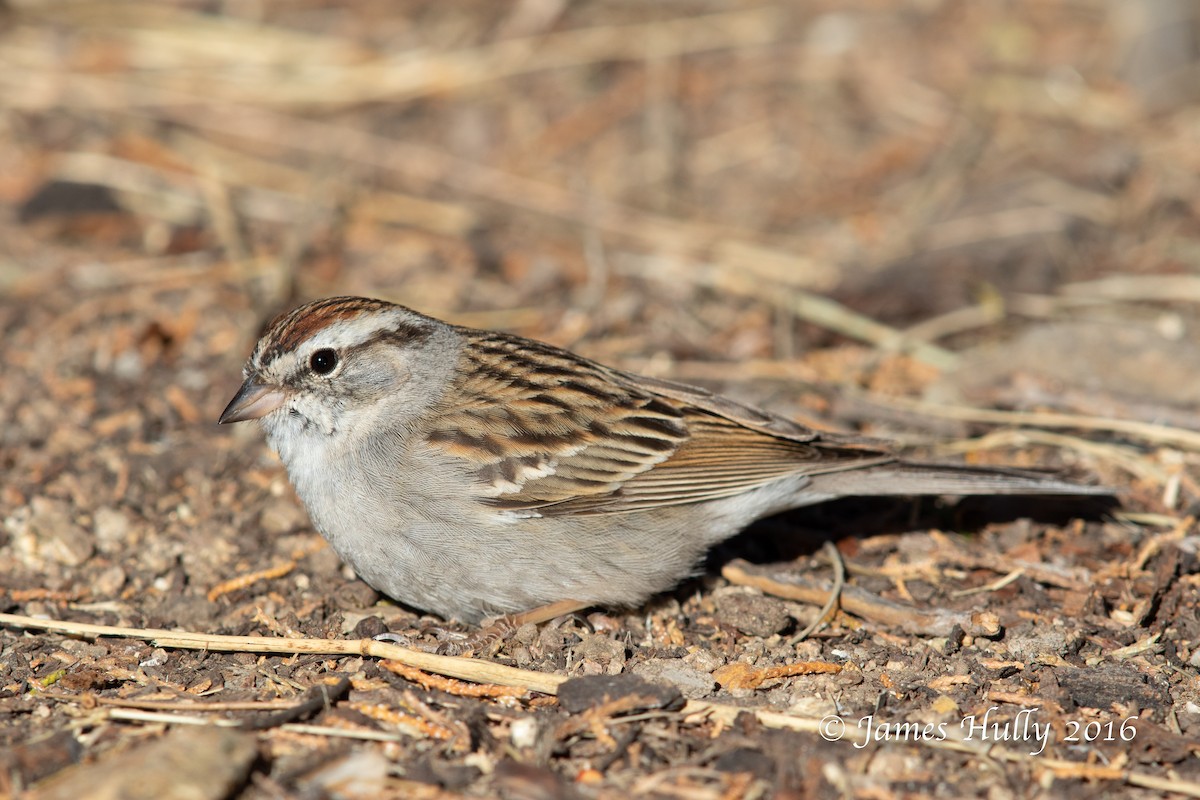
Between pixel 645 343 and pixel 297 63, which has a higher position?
pixel 297 63

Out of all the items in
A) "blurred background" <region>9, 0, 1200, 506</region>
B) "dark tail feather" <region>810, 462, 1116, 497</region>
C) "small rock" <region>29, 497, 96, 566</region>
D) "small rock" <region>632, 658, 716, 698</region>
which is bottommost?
"small rock" <region>632, 658, 716, 698</region>

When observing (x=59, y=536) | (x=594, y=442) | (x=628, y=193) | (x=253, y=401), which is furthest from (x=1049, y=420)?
(x=59, y=536)

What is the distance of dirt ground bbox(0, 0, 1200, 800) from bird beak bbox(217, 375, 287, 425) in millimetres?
716

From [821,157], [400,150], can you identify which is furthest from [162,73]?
[821,157]

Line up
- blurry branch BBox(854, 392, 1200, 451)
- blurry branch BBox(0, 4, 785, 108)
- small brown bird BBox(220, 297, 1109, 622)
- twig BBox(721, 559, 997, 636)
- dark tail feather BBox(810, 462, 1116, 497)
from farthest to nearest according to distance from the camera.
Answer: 1. blurry branch BBox(0, 4, 785, 108)
2. blurry branch BBox(854, 392, 1200, 451)
3. dark tail feather BBox(810, 462, 1116, 497)
4. twig BBox(721, 559, 997, 636)
5. small brown bird BBox(220, 297, 1109, 622)

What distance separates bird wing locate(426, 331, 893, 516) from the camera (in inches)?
176

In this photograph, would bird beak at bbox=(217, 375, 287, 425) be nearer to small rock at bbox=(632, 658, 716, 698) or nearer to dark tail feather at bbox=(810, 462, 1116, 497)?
small rock at bbox=(632, 658, 716, 698)

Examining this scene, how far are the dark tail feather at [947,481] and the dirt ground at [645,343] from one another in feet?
1.16

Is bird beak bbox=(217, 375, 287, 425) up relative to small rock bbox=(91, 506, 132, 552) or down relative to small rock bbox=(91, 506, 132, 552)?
up

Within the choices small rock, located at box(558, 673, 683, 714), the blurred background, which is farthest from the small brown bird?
the blurred background

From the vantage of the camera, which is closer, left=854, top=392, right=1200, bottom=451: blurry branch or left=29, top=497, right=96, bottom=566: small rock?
left=29, top=497, right=96, bottom=566: small rock

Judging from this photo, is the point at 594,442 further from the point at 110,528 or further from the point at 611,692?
the point at 110,528

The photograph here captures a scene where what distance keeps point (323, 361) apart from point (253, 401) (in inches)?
11.4

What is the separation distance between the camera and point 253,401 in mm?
4535
